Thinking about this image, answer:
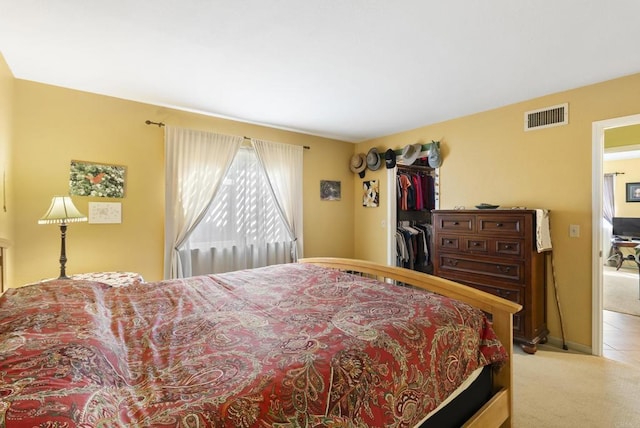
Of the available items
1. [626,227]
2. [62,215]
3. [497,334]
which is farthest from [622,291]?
[62,215]

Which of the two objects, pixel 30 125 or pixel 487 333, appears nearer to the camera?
pixel 487 333

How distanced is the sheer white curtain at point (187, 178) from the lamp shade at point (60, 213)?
2.84 feet

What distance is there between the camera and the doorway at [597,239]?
8.76 ft

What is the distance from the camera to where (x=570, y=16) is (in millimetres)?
1771

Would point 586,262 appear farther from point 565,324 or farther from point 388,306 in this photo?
point 388,306

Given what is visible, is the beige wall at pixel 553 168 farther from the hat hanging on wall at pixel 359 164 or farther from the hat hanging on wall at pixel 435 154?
the hat hanging on wall at pixel 359 164

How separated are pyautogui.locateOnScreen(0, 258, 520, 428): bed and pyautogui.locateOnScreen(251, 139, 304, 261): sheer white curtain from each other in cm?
223

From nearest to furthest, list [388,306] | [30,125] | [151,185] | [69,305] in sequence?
[69,305] → [388,306] → [30,125] → [151,185]

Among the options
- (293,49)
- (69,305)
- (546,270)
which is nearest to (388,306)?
(69,305)

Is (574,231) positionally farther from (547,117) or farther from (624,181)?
(624,181)

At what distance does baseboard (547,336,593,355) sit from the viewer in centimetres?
273

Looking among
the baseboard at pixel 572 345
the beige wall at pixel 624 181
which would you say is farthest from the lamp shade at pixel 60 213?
the beige wall at pixel 624 181

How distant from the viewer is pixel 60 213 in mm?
2404

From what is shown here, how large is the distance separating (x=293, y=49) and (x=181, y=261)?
8.26ft
